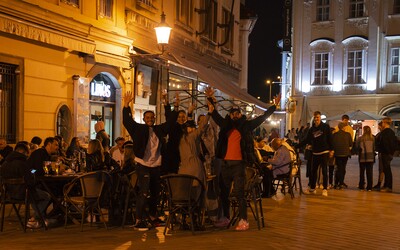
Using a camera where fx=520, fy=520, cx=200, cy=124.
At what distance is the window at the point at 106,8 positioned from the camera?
13098 mm

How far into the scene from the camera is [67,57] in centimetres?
1176

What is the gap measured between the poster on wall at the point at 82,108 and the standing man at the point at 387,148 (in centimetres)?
751

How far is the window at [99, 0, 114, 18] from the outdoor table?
19.4ft

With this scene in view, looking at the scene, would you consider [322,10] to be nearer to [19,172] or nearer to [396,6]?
[396,6]

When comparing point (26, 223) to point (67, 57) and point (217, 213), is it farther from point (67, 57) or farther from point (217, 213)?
point (67, 57)

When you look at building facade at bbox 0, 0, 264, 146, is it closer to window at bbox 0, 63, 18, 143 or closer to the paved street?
window at bbox 0, 63, 18, 143

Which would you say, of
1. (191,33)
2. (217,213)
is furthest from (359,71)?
(217,213)

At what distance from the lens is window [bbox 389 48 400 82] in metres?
32.5

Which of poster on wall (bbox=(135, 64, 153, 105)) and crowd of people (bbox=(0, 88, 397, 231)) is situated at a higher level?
poster on wall (bbox=(135, 64, 153, 105))

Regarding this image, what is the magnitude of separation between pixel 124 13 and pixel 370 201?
7834 mm

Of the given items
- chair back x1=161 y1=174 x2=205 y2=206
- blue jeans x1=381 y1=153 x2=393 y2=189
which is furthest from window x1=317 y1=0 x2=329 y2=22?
chair back x1=161 y1=174 x2=205 y2=206

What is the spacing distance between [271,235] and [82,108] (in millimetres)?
6278

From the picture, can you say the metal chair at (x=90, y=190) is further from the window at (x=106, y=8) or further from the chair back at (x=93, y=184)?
the window at (x=106, y=8)

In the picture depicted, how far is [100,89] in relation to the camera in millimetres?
13500
